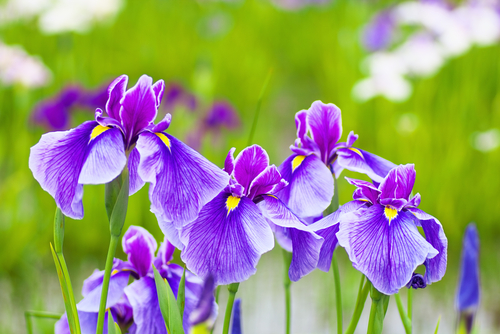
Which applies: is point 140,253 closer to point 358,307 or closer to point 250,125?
point 358,307

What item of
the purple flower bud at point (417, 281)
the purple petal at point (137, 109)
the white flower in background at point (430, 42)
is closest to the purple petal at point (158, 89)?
the purple petal at point (137, 109)

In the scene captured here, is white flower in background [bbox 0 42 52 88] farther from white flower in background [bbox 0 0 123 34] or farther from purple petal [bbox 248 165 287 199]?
purple petal [bbox 248 165 287 199]

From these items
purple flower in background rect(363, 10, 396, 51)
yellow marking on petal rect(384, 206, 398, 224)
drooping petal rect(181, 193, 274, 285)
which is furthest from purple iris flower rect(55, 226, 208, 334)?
purple flower in background rect(363, 10, 396, 51)

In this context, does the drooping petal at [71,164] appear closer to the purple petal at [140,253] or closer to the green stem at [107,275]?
the green stem at [107,275]

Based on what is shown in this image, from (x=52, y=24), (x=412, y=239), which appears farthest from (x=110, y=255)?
(x=52, y=24)

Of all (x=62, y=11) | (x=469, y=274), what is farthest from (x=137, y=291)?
(x=62, y=11)

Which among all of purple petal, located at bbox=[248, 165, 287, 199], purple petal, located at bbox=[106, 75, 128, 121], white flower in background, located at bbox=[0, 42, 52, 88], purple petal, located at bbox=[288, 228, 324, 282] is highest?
white flower in background, located at bbox=[0, 42, 52, 88]
